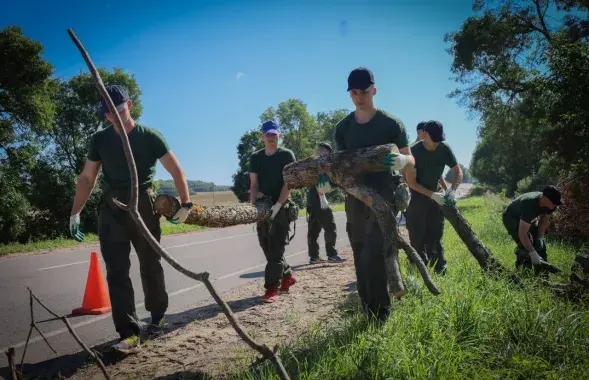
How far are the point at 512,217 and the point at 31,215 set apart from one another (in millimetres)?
17115

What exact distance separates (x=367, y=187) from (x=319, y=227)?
4333mm

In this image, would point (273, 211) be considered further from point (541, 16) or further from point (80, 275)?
point (541, 16)

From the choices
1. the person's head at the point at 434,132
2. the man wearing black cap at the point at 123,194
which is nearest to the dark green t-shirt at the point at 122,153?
the man wearing black cap at the point at 123,194

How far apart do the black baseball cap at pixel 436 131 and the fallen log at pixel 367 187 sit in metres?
2.21

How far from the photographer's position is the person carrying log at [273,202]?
4.59 meters

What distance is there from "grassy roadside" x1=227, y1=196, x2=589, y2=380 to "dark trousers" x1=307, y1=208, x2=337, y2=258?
367 cm

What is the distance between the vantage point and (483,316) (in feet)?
9.76

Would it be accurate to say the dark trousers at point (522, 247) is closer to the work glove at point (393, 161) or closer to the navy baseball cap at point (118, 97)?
the work glove at point (393, 161)

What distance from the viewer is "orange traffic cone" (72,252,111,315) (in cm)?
448

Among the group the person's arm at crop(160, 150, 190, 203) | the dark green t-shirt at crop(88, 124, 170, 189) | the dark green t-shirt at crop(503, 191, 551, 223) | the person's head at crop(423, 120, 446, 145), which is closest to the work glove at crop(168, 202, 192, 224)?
the person's arm at crop(160, 150, 190, 203)

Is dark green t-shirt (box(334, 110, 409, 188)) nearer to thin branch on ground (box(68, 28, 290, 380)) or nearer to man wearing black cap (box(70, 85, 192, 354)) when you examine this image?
man wearing black cap (box(70, 85, 192, 354))

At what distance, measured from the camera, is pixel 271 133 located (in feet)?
15.5

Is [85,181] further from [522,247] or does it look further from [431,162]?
[522,247]

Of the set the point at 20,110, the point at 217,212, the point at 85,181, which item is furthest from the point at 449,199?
the point at 20,110
